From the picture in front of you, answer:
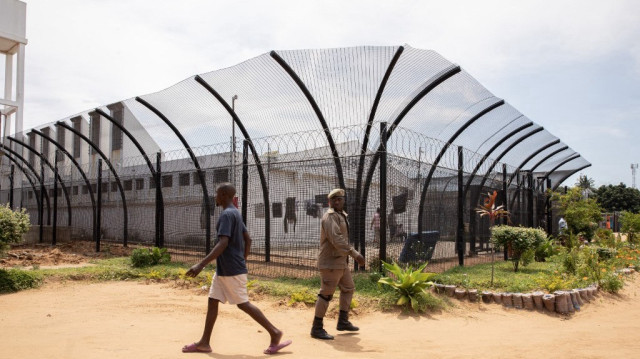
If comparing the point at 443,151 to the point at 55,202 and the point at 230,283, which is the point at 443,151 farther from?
the point at 55,202

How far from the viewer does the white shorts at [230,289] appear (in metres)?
4.28

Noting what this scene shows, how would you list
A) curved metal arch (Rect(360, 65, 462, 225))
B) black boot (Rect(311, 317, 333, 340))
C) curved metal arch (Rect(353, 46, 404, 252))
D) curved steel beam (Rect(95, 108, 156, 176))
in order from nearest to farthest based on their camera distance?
black boot (Rect(311, 317, 333, 340)) → curved metal arch (Rect(353, 46, 404, 252)) → curved metal arch (Rect(360, 65, 462, 225)) → curved steel beam (Rect(95, 108, 156, 176))

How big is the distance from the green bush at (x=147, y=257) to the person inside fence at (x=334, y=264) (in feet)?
19.4

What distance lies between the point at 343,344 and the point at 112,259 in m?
8.25

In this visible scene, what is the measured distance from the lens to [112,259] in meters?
11.2

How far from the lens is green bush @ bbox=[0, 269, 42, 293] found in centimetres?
762

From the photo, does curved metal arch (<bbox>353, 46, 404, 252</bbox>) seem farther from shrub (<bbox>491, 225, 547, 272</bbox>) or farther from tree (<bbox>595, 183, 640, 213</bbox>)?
tree (<bbox>595, 183, 640, 213</bbox>)

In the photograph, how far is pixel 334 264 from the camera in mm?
5027

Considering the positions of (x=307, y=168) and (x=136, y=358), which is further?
(x=307, y=168)

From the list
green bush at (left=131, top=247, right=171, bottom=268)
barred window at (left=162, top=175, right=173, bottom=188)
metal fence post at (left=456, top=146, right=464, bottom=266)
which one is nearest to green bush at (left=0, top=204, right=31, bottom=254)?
green bush at (left=131, top=247, right=171, bottom=268)

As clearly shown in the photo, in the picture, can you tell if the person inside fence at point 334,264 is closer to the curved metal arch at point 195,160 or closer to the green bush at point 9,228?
the curved metal arch at point 195,160

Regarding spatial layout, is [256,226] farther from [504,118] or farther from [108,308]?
[504,118]

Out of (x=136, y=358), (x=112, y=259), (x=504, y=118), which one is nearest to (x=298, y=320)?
(x=136, y=358)

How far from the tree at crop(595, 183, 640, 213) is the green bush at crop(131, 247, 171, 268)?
53067mm
